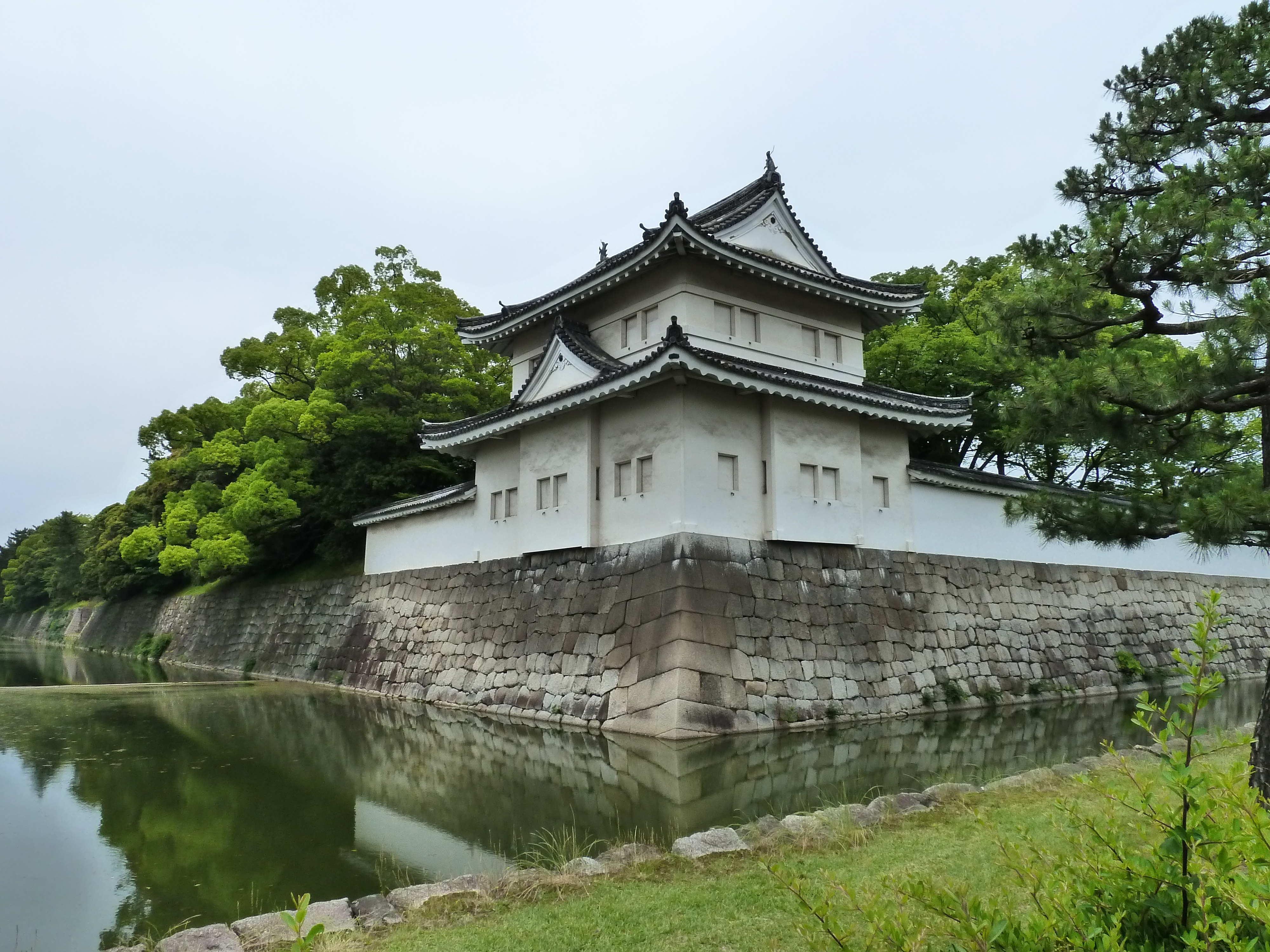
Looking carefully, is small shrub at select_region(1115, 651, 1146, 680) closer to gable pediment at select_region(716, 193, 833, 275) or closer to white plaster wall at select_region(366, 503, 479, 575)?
gable pediment at select_region(716, 193, 833, 275)

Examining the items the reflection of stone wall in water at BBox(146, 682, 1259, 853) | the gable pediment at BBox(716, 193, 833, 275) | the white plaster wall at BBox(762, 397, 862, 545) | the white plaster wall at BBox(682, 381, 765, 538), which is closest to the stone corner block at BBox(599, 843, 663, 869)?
the reflection of stone wall in water at BBox(146, 682, 1259, 853)

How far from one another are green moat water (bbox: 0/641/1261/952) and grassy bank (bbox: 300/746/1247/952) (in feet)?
4.15

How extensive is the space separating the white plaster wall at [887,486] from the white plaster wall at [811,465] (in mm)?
247

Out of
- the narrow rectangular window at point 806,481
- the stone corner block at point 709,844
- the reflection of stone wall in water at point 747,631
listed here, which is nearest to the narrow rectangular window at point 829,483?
the narrow rectangular window at point 806,481

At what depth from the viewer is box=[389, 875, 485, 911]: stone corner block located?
16.0ft

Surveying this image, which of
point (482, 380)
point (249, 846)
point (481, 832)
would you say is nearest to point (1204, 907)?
point (481, 832)

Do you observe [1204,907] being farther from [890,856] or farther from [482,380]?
[482,380]

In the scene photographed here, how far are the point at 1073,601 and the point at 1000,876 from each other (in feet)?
44.4

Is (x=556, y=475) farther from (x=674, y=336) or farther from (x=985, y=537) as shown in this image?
(x=985, y=537)

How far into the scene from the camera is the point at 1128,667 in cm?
1623

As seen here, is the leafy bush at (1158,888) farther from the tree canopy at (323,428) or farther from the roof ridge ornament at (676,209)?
the tree canopy at (323,428)

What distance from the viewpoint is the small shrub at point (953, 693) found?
13570 millimetres

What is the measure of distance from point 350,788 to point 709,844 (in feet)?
16.8

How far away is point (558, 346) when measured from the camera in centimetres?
1509
